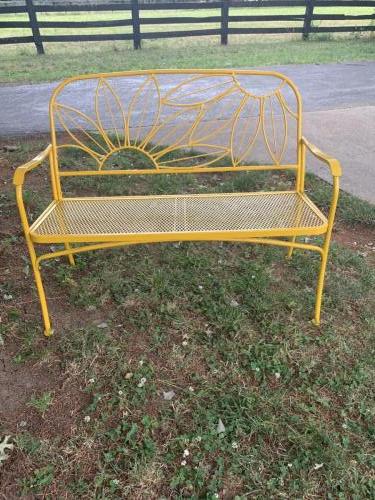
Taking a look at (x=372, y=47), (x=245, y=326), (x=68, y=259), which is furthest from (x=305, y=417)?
(x=372, y=47)

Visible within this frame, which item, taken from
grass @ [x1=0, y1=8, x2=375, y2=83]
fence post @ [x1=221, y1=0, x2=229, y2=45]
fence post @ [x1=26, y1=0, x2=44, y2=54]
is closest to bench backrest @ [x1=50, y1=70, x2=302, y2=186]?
grass @ [x1=0, y1=8, x2=375, y2=83]

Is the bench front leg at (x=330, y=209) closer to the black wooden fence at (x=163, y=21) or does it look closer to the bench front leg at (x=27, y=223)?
the bench front leg at (x=27, y=223)

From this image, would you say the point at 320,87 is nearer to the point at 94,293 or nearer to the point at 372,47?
the point at 372,47

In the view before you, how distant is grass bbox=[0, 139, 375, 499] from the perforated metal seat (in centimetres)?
47

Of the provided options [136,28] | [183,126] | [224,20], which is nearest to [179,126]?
[183,126]

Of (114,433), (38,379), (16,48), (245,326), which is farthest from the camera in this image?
(16,48)

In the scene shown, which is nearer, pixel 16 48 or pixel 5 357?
pixel 5 357

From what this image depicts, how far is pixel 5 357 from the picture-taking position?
2.09 m

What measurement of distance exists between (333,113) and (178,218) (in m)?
4.14

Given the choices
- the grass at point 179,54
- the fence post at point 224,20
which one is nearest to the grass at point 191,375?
the grass at point 179,54

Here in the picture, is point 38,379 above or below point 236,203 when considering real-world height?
below

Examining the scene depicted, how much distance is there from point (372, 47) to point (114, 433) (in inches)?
471

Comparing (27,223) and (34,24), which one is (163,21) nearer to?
(34,24)

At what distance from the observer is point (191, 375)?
1.99 m
